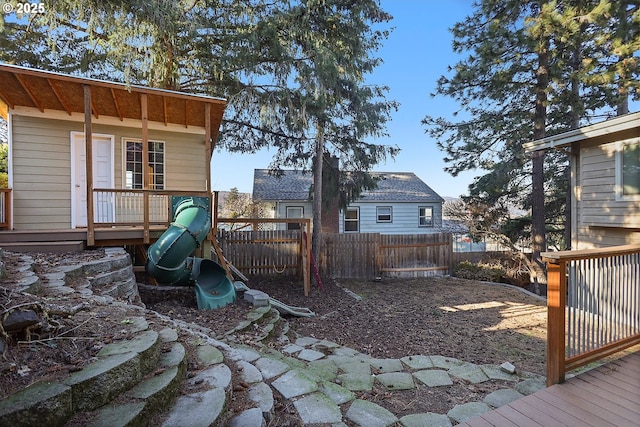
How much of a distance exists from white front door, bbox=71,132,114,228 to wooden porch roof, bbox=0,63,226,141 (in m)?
0.66

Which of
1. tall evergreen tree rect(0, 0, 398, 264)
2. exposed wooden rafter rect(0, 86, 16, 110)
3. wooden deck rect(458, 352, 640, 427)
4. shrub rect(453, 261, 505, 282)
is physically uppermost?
tall evergreen tree rect(0, 0, 398, 264)

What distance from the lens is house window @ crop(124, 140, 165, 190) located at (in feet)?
25.9

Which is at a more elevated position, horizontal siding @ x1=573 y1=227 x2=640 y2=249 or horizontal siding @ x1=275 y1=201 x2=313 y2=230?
horizontal siding @ x1=275 y1=201 x2=313 y2=230

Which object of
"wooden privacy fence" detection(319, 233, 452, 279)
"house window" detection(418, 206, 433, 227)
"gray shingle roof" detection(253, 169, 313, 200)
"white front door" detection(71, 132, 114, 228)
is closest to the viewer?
"white front door" detection(71, 132, 114, 228)

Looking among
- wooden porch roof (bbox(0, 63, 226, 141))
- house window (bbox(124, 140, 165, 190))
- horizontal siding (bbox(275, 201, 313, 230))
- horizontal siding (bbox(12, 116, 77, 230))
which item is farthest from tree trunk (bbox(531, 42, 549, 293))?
horizontal siding (bbox(12, 116, 77, 230))

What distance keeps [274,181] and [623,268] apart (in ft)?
50.7

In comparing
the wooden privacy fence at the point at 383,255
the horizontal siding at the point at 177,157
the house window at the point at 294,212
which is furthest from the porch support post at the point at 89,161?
the house window at the point at 294,212

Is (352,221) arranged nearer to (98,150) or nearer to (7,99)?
(98,150)

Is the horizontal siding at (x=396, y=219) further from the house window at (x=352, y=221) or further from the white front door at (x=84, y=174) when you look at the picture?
the white front door at (x=84, y=174)

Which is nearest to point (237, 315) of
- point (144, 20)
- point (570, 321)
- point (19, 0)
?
point (570, 321)

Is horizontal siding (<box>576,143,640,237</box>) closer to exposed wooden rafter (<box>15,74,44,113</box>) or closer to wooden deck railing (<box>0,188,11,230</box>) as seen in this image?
exposed wooden rafter (<box>15,74,44,113</box>)

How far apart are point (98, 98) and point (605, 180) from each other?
10.8 meters

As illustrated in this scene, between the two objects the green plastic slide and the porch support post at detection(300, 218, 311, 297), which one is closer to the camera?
the green plastic slide

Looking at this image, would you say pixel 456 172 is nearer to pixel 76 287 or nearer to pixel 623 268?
pixel 623 268
